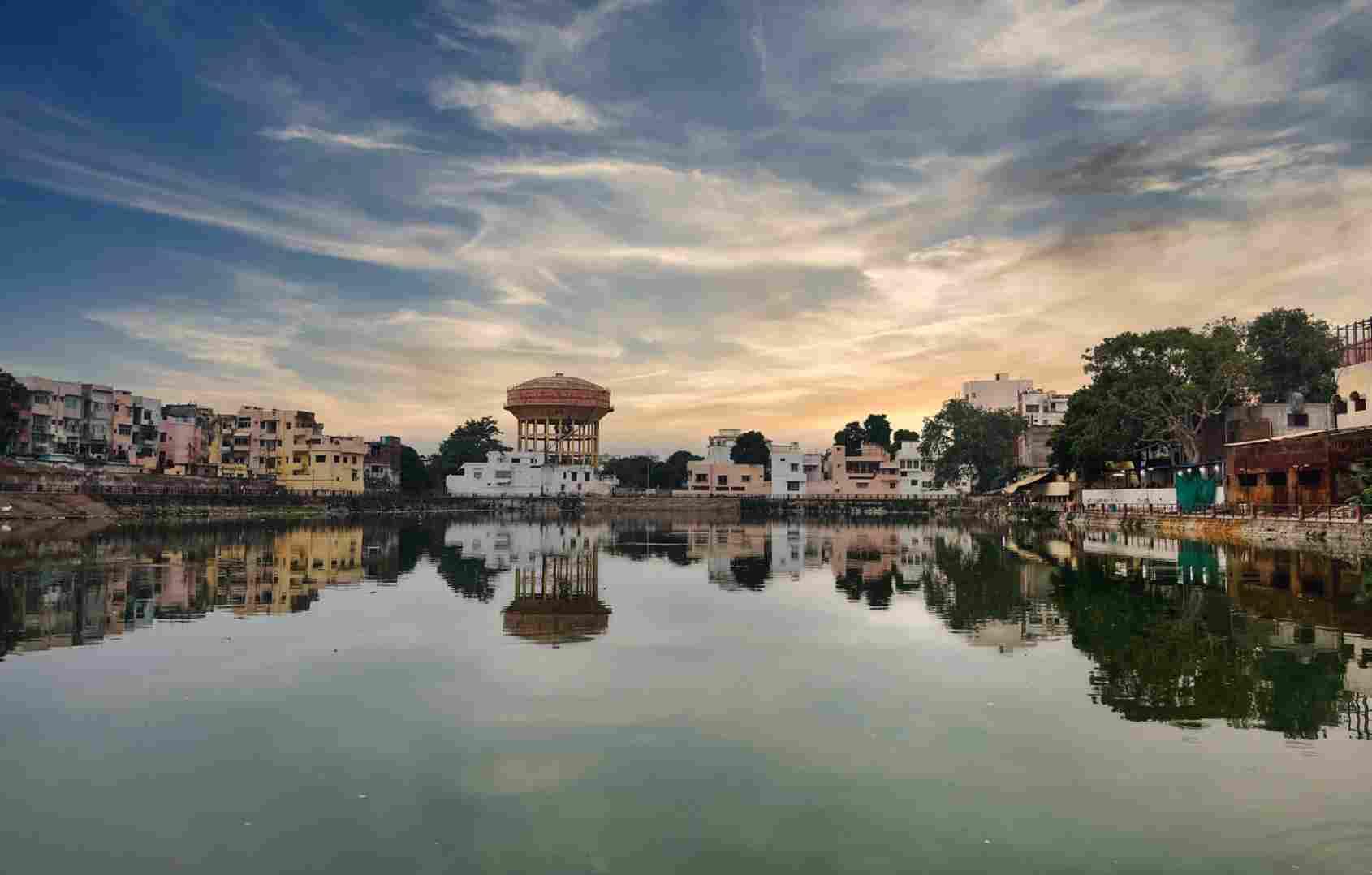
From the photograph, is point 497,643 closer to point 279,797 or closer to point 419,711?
point 419,711

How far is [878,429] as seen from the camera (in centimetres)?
14800

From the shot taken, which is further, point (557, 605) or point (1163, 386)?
point (1163, 386)

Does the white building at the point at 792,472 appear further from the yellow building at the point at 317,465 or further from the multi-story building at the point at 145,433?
the multi-story building at the point at 145,433

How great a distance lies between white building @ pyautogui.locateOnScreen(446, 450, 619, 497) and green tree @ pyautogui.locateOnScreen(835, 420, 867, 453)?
1549 inches

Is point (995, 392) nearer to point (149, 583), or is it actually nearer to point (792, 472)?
point (792, 472)

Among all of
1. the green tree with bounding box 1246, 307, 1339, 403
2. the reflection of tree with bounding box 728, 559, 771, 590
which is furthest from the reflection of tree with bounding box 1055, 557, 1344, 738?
the green tree with bounding box 1246, 307, 1339, 403

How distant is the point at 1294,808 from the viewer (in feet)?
32.0

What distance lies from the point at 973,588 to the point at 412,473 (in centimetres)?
10943

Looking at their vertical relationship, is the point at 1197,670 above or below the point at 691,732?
above

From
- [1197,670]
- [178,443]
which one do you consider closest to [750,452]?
[178,443]

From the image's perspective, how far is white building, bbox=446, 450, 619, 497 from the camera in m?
125

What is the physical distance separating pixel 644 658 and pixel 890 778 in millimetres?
8456

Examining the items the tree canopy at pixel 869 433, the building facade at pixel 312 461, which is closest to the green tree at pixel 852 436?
the tree canopy at pixel 869 433

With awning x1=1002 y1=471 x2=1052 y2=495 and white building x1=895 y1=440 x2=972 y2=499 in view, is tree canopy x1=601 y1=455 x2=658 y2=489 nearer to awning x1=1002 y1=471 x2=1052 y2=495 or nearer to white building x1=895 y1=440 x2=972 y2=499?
white building x1=895 y1=440 x2=972 y2=499
